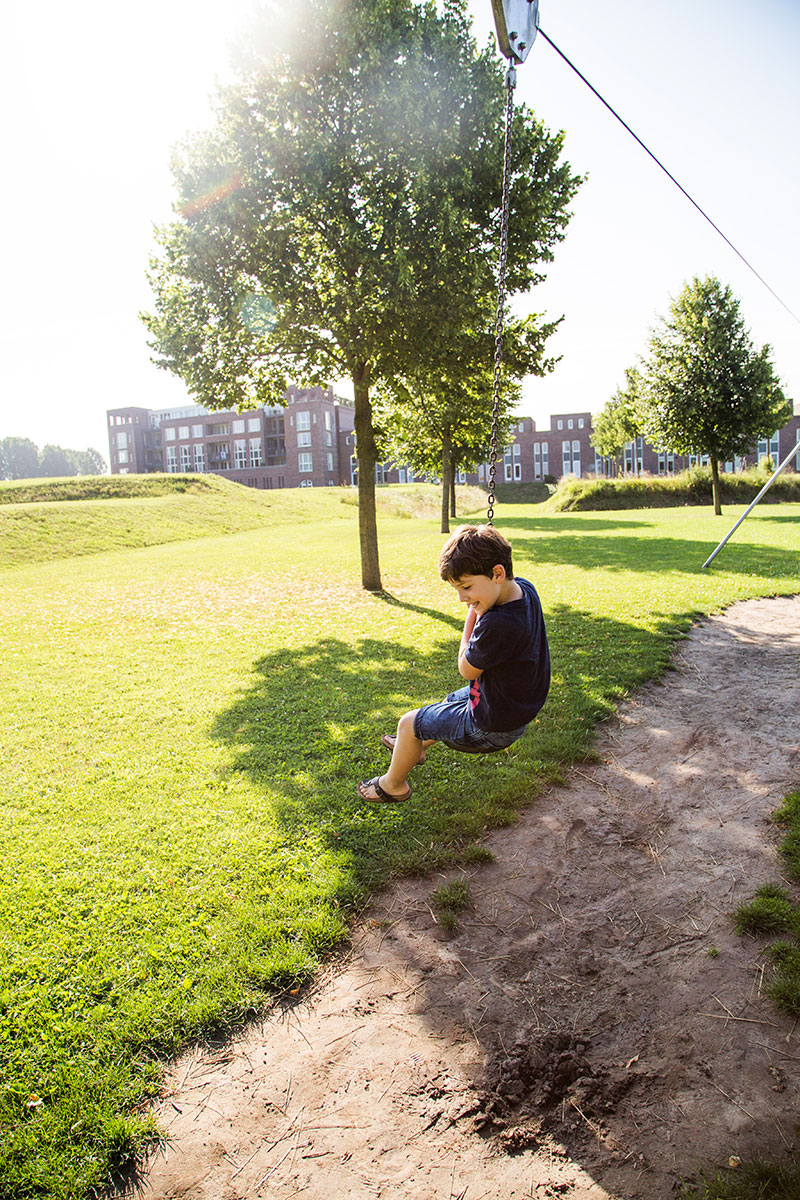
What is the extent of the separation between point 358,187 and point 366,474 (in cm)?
489

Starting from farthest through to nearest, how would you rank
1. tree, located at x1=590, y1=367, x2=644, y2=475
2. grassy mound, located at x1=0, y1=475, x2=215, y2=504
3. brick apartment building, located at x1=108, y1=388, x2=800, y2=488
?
brick apartment building, located at x1=108, y1=388, x2=800, y2=488
tree, located at x1=590, y1=367, x2=644, y2=475
grassy mound, located at x1=0, y1=475, x2=215, y2=504

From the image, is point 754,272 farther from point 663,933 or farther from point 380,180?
point 663,933

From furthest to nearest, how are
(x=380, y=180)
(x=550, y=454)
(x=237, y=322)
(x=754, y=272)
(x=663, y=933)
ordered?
(x=550, y=454) → (x=237, y=322) → (x=380, y=180) → (x=754, y=272) → (x=663, y=933)

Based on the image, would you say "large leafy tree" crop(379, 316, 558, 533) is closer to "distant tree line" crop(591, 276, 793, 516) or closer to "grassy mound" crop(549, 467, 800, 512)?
"distant tree line" crop(591, 276, 793, 516)

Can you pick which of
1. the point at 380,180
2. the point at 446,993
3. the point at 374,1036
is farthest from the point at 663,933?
the point at 380,180

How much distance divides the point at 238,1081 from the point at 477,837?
2088mm

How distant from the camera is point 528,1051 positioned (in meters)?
2.82

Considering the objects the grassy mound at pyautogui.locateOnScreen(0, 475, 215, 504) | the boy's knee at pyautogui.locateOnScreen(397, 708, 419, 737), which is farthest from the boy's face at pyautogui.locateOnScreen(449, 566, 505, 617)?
the grassy mound at pyautogui.locateOnScreen(0, 475, 215, 504)

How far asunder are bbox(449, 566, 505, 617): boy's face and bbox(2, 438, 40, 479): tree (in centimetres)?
14942

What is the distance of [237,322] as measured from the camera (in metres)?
12.1

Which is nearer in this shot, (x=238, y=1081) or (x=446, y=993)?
(x=238, y=1081)

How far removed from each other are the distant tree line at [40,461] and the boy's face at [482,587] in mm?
139727

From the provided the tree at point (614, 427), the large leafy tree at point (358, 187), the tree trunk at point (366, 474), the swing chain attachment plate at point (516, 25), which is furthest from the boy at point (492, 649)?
the tree at point (614, 427)

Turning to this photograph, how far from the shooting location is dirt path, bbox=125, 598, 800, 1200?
2373 millimetres
